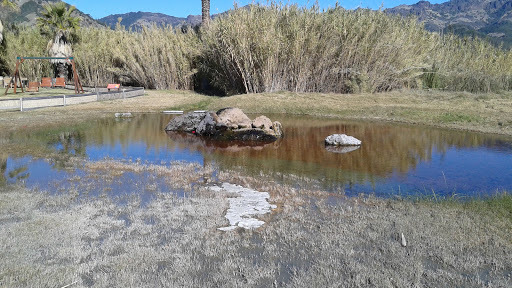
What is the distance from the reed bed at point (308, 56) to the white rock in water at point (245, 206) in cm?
1384

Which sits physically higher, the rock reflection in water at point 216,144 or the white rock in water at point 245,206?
the rock reflection in water at point 216,144

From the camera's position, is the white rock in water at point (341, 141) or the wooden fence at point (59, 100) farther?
the wooden fence at point (59, 100)

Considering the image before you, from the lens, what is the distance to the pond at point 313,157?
→ 7.08 metres

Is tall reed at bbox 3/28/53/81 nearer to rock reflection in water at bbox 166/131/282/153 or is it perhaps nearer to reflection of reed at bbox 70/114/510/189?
reflection of reed at bbox 70/114/510/189

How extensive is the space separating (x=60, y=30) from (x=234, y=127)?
2116 cm

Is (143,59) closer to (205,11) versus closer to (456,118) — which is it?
(205,11)

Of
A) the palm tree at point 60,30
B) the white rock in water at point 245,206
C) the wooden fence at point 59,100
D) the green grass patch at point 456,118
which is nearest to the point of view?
the white rock in water at point 245,206

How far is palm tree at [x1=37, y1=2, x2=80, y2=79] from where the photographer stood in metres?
28.1

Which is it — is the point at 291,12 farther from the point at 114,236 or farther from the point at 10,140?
the point at 114,236

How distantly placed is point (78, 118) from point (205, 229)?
1152cm

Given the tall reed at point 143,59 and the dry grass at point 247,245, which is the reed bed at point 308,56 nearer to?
the tall reed at point 143,59

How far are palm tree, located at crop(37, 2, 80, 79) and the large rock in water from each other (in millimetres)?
19490

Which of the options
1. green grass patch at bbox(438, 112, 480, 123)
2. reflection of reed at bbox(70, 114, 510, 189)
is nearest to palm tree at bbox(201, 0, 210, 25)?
reflection of reed at bbox(70, 114, 510, 189)

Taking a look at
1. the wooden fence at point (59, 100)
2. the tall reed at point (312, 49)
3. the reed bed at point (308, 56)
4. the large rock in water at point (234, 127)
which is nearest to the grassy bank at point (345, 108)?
the wooden fence at point (59, 100)
